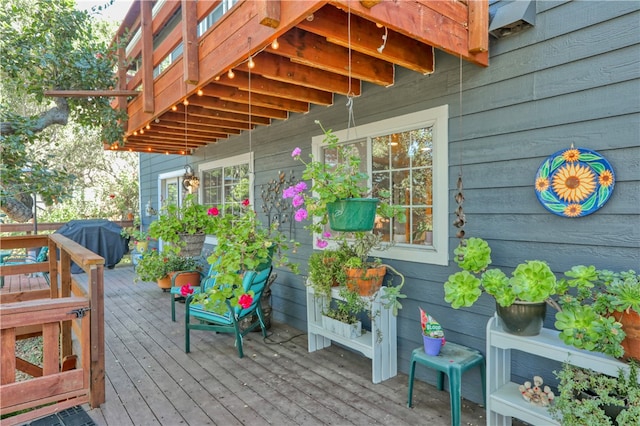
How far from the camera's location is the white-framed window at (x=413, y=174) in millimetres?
2465

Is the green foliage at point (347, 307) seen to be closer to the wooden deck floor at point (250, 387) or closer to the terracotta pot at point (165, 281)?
the wooden deck floor at point (250, 387)

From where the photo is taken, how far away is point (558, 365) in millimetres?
1967

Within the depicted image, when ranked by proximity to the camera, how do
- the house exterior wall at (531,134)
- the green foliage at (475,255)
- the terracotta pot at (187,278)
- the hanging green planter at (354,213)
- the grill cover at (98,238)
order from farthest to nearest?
the grill cover at (98,238) → the terracotta pot at (187,278) → the hanging green planter at (354,213) → the green foliage at (475,255) → the house exterior wall at (531,134)

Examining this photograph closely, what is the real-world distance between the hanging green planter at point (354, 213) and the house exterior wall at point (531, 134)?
0.67m

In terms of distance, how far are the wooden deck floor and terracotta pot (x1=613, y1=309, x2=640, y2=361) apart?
3.32ft

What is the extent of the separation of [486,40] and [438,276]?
59.5 inches

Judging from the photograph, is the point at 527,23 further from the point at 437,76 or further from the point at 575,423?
the point at 575,423

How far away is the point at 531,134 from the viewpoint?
204cm

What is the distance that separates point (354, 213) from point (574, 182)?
3.75ft

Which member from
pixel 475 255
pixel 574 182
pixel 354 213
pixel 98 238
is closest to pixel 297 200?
pixel 354 213

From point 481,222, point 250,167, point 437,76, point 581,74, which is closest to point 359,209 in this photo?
point 481,222

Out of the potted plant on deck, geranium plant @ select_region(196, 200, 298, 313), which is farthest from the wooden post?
the potted plant on deck

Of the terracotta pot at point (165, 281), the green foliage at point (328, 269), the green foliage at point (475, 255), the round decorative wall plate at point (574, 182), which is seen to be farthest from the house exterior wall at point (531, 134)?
the terracotta pot at point (165, 281)

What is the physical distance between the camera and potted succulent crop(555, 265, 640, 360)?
4.64ft
